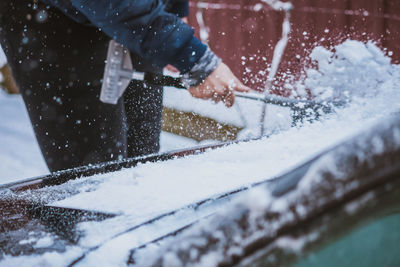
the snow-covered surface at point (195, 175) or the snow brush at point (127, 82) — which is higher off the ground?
the snow brush at point (127, 82)

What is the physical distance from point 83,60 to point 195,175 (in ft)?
2.12

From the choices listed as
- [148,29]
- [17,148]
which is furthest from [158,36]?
[17,148]

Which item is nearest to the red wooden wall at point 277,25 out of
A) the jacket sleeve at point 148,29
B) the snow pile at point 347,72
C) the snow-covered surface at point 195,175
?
the snow pile at point 347,72

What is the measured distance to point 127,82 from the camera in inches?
50.9

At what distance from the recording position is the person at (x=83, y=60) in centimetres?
99

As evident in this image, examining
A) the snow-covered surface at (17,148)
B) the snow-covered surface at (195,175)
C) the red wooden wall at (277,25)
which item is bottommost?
the snow-covered surface at (17,148)

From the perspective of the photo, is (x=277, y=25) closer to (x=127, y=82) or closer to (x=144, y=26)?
(x=127, y=82)

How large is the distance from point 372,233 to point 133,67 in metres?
1.18

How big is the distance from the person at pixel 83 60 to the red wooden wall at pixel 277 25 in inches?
29.4

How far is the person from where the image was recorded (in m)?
0.99

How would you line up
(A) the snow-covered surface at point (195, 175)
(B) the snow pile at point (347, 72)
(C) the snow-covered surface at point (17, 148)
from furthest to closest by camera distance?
1. (C) the snow-covered surface at point (17, 148)
2. (B) the snow pile at point (347, 72)
3. (A) the snow-covered surface at point (195, 175)

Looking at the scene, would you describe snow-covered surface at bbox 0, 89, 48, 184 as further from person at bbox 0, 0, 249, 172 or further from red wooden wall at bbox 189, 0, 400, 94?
red wooden wall at bbox 189, 0, 400, 94

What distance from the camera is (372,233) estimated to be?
0.30 meters

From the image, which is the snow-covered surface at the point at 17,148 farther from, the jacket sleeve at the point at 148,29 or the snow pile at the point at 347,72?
the snow pile at the point at 347,72
